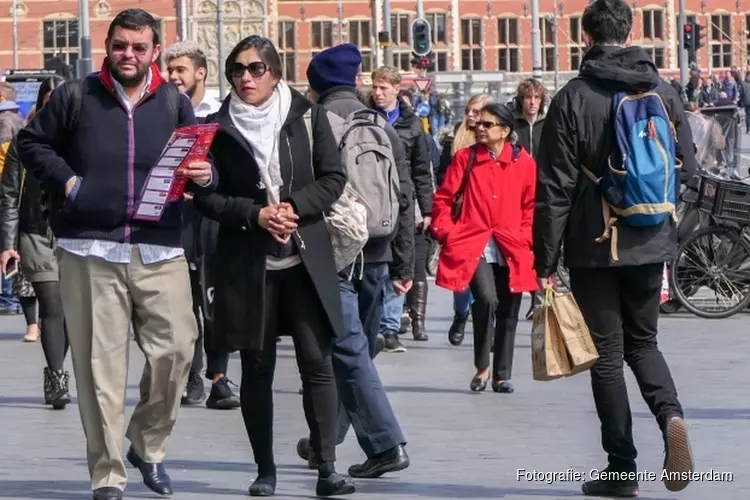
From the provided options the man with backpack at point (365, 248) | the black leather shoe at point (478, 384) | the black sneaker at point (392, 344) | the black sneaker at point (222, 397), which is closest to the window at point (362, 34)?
the black sneaker at point (392, 344)

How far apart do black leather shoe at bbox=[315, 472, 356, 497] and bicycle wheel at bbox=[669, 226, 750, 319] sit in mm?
7010

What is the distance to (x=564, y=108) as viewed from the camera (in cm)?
651

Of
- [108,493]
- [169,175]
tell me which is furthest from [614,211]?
[108,493]

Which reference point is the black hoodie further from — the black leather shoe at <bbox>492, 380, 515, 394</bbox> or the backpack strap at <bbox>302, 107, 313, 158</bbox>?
the black leather shoe at <bbox>492, 380, 515, 394</bbox>

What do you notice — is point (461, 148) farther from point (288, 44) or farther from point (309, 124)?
point (288, 44)

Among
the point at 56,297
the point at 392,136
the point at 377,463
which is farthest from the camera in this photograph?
the point at 56,297

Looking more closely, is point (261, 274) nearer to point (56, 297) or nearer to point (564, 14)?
point (56, 297)

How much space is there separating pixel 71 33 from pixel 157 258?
66712 millimetres

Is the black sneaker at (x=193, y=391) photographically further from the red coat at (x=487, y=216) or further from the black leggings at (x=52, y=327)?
the red coat at (x=487, y=216)

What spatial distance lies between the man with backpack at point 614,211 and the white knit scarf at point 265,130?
0.88 meters

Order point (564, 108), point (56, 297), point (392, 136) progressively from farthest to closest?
point (56, 297)
point (392, 136)
point (564, 108)

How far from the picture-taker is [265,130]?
6.66m

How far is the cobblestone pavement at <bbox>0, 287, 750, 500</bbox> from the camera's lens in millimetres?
6898

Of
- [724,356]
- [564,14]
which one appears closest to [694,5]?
[564,14]
